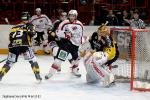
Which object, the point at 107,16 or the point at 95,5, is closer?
the point at 107,16

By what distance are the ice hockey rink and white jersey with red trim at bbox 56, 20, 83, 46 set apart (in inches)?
24.6

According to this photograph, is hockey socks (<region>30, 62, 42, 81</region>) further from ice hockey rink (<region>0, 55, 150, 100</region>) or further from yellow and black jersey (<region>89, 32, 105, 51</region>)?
yellow and black jersey (<region>89, 32, 105, 51</region>)

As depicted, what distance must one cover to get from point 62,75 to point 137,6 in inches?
215

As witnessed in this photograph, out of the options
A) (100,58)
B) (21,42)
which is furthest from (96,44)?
(21,42)

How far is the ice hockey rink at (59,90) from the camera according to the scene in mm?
6164

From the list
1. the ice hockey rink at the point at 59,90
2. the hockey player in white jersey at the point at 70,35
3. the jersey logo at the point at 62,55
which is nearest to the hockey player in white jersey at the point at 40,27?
the ice hockey rink at the point at 59,90

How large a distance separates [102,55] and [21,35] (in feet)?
3.90

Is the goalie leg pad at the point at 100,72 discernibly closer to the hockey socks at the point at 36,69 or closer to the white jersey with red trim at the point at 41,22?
Result: the hockey socks at the point at 36,69

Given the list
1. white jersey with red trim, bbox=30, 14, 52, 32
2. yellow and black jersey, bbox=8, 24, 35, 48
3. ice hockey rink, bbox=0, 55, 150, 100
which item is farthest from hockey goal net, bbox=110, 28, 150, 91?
white jersey with red trim, bbox=30, 14, 52, 32

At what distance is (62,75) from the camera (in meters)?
8.04

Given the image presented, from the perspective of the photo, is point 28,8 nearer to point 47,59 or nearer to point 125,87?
Answer: point 47,59

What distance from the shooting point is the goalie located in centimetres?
689

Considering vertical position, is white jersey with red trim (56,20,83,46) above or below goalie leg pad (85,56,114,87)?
above

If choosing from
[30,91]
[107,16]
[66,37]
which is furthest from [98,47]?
[107,16]
